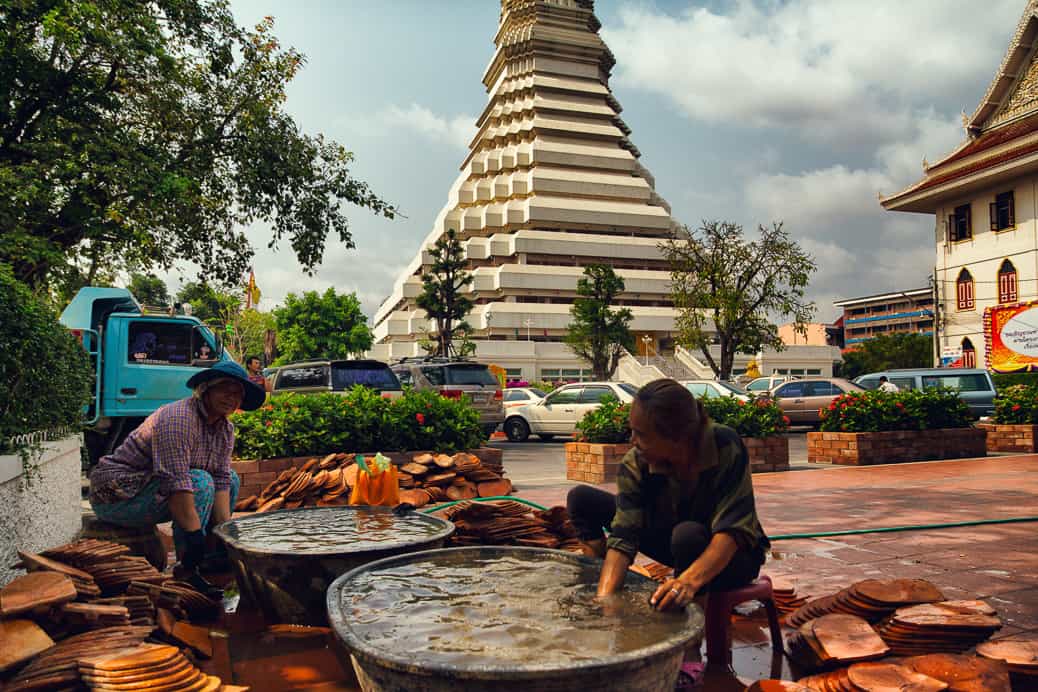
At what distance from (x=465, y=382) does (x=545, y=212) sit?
132 feet

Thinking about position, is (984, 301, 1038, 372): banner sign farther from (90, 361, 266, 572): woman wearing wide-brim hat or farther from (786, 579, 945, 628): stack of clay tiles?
(90, 361, 266, 572): woman wearing wide-brim hat

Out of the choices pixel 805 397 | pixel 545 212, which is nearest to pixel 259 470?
pixel 805 397

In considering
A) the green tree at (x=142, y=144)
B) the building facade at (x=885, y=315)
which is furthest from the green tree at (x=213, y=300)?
the building facade at (x=885, y=315)

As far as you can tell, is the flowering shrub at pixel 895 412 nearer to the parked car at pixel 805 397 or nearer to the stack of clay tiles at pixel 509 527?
the parked car at pixel 805 397

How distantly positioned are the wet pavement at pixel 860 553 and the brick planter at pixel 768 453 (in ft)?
2.92

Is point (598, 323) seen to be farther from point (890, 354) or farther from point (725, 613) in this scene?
point (725, 613)

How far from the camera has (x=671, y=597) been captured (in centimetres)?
214

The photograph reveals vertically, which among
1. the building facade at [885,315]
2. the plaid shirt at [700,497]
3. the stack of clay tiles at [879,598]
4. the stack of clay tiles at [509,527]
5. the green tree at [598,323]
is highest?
the building facade at [885,315]

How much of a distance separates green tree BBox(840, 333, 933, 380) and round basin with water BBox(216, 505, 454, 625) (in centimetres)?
6163

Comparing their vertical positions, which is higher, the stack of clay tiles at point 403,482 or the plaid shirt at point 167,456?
the plaid shirt at point 167,456

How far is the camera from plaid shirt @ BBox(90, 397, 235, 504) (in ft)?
12.9

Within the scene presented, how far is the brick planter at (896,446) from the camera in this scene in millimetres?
11258

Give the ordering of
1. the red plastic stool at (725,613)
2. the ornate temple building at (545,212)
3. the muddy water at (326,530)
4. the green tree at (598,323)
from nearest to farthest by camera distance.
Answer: the red plastic stool at (725,613)
the muddy water at (326,530)
the green tree at (598,323)
the ornate temple building at (545,212)

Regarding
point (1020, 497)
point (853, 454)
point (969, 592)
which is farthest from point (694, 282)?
point (969, 592)
